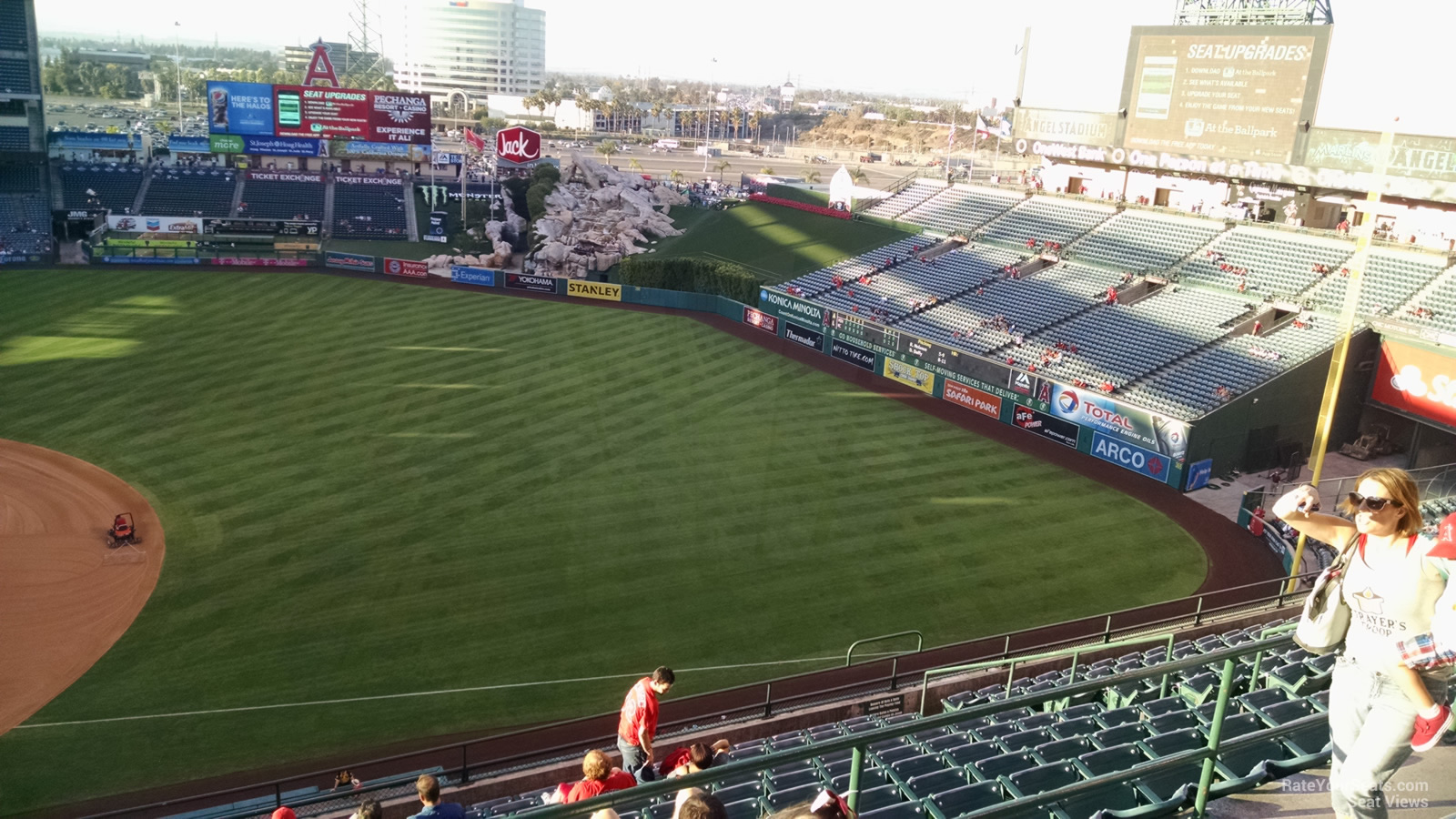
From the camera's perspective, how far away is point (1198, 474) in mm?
30516

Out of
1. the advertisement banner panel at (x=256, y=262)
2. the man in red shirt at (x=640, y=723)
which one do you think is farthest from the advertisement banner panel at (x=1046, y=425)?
the advertisement banner panel at (x=256, y=262)

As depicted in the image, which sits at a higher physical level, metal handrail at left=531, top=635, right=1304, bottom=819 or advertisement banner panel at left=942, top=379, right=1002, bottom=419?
metal handrail at left=531, top=635, right=1304, bottom=819

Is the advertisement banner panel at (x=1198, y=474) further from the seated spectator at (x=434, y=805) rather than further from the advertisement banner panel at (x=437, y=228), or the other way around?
the advertisement banner panel at (x=437, y=228)

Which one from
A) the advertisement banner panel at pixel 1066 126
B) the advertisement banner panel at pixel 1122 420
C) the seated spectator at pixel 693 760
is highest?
the advertisement banner panel at pixel 1066 126

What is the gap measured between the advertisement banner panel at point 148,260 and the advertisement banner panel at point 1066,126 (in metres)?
45.8

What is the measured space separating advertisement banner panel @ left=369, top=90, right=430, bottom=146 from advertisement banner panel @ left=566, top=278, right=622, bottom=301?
25.3 meters

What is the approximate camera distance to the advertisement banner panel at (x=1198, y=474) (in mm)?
30234

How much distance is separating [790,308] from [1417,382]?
82.1 feet

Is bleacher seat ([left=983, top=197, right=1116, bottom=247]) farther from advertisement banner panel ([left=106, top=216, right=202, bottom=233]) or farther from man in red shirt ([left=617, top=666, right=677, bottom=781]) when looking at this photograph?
advertisement banner panel ([left=106, top=216, right=202, bottom=233])

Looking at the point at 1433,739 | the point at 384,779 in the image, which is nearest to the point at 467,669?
the point at 384,779

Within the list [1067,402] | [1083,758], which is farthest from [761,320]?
[1083,758]

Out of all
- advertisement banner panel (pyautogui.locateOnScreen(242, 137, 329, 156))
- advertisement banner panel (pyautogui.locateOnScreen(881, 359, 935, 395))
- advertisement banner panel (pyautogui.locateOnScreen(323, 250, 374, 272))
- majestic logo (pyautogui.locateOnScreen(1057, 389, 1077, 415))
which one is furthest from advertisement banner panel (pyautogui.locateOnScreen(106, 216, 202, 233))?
majestic logo (pyautogui.locateOnScreen(1057, 389, 1077, 415))

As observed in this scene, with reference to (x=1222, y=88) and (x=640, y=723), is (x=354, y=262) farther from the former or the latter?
(x=640, y=723)

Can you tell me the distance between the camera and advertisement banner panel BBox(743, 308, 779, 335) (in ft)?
159
